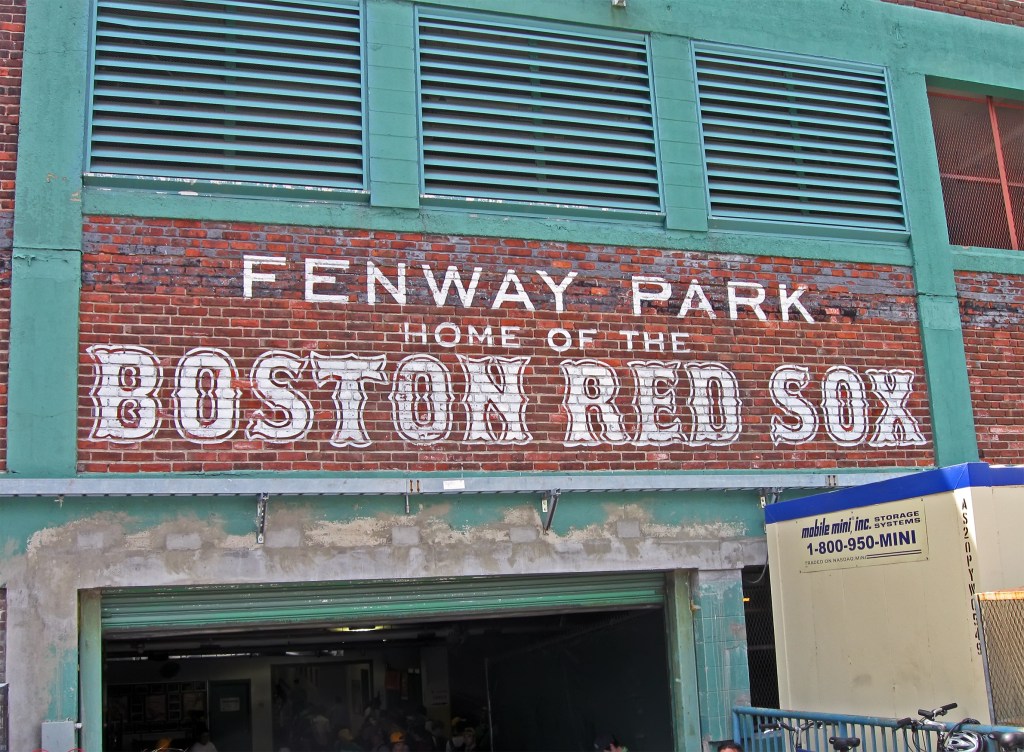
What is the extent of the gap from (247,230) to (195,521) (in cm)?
236

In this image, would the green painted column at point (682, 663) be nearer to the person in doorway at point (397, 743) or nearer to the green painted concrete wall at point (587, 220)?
the green painted concrete wall at point (587, 220)

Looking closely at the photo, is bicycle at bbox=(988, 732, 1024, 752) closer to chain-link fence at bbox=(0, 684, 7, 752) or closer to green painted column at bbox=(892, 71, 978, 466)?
green painted column at bbox=(892, 71, 978, 466)

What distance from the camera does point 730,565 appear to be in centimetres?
986

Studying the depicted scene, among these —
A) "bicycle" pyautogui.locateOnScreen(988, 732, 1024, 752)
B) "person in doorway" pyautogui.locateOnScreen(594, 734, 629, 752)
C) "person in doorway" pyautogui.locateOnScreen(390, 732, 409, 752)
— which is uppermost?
"bicycle" pyautogui.locateOnScreen(988, 732, 1024, 752)

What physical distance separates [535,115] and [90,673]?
592 centimetres

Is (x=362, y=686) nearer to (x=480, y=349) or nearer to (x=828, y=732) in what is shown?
(x=480, y=349)

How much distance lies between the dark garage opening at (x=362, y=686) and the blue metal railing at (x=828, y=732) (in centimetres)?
325

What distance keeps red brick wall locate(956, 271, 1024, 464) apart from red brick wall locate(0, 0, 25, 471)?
8.59m

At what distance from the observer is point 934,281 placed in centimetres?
1114

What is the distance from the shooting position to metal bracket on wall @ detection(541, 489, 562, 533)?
30.3 ft

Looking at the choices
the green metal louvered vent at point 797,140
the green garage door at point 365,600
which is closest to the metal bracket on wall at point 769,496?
the green garage door at point 365,600

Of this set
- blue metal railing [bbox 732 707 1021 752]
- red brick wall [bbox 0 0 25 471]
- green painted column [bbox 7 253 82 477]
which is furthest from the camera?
red brick wall [bbox 0 0 25 471]

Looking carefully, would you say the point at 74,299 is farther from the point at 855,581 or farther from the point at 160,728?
the point at 160,728

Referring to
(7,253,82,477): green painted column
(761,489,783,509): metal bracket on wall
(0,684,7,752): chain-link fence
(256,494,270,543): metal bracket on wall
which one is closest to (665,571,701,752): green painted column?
(761,489,783,509): metal bracket on wall
